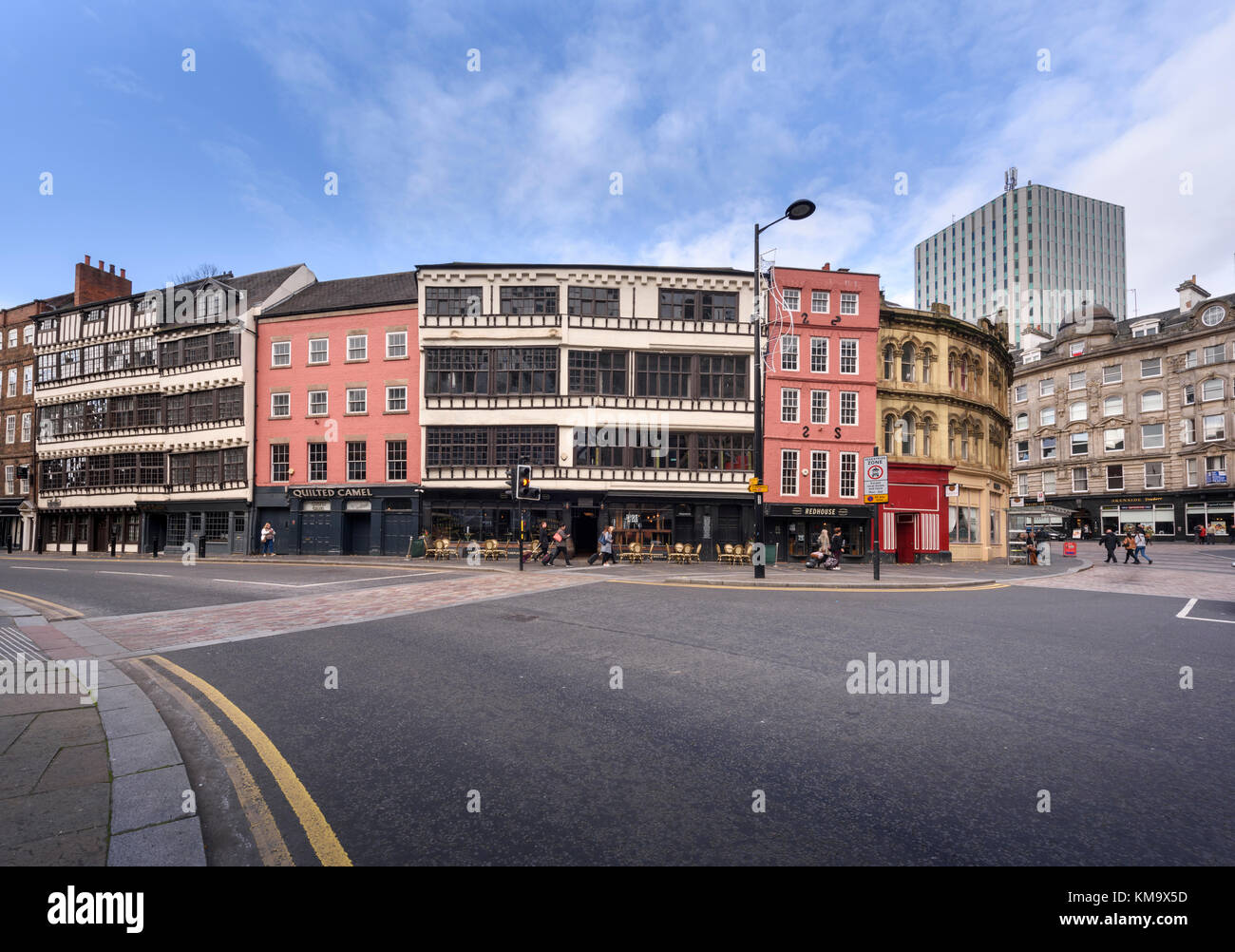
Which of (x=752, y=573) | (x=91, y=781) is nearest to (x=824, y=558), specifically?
(x=752, y=573)

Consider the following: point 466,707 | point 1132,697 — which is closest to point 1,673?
point 466,707

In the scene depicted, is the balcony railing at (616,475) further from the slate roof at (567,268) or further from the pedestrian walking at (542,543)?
the slate roof at (567,268)

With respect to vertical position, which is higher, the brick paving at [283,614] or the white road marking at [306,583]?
the brick paving at [283,614]

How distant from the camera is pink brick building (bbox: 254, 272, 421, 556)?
1146 inches

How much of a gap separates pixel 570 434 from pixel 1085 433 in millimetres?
Answer: 54461

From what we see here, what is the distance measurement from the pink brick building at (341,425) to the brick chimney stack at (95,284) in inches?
639

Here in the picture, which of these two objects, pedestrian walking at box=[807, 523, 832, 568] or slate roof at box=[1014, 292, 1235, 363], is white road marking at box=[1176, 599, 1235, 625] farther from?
slate roof at box=[1014, 292, 1235, 363]

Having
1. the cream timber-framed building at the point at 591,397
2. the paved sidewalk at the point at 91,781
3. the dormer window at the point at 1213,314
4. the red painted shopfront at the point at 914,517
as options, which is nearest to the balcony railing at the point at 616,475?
the cream timber-framed building at the point at 591,397

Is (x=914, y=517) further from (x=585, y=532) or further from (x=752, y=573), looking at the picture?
(x=585, y=532)

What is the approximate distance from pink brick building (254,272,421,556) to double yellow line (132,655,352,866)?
78.0 ft

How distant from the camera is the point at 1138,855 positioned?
2900mm

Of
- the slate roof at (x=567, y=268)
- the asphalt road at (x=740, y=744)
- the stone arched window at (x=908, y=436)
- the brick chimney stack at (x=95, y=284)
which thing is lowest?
the asphalt road at (x=740, y=744)

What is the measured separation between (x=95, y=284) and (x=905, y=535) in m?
52.3

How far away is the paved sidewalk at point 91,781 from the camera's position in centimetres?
286
